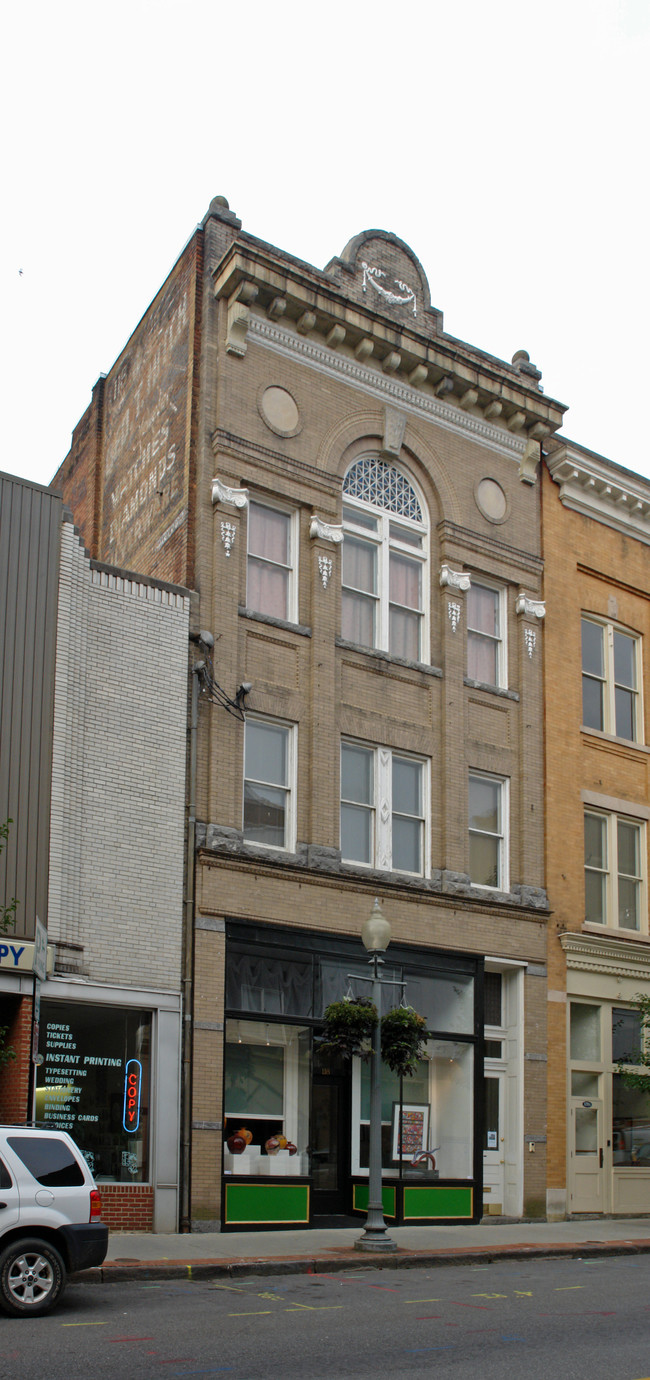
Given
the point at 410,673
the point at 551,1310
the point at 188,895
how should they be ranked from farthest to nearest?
the point at 410,673, the point at 188,895, the point at 551,1310

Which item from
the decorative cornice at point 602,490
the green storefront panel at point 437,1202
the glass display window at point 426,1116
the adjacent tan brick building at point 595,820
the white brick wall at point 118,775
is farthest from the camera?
the decorative cornice at point 602,490

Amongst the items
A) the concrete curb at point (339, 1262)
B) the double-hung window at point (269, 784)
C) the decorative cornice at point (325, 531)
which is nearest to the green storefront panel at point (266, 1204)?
the concrete curb at point (339, 1262)

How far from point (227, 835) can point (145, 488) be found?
6839 mm

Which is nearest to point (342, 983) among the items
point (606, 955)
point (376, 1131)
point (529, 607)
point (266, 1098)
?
point (266, 1098)

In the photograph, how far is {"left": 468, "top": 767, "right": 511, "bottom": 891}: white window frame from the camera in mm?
23750

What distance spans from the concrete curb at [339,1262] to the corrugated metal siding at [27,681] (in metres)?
4.58

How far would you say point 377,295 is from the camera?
956 inches

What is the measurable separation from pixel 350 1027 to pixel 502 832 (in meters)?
7.06

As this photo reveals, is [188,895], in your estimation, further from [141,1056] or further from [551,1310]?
[551,1310]

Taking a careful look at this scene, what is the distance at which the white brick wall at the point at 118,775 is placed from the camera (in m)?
18.4

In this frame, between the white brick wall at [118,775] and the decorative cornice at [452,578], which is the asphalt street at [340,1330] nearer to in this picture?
the white brick wall at [118,775]

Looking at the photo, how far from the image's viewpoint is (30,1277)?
1163 cm

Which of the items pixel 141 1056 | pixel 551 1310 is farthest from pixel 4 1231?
pixel 141 1056

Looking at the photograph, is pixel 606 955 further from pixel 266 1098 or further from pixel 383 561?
pixel 383 561
